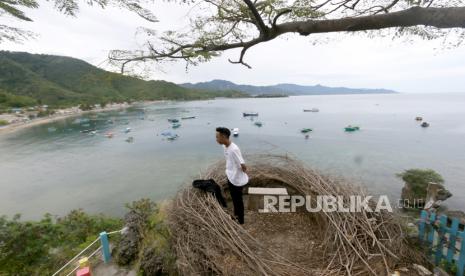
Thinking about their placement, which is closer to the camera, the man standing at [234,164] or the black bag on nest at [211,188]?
the man standing at [234,164]

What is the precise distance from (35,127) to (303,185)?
64.2 metres

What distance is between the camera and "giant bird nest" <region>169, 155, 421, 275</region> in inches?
105

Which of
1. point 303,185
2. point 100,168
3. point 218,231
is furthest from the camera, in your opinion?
point 100,168

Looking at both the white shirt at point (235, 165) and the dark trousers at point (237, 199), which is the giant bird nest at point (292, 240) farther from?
the white shirt at point (235, 165)

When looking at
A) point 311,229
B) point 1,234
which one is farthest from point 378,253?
point 1,234

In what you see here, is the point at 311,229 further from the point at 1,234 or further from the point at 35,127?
the point at 35,127

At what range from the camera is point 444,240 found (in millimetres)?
3205

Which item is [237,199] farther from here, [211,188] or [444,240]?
[444,240]

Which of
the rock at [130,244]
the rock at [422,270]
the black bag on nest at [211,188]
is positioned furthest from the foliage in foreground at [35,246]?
the rock at [422,270]

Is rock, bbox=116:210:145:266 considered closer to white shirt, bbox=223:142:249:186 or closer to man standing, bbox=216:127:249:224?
man standing, bbox=216:127:249:224

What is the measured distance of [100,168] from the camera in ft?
80.1

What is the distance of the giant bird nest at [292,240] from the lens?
268 cm

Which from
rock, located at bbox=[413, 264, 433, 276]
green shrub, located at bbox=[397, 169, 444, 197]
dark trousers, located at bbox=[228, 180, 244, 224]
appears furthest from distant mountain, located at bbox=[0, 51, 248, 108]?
rock, located at bbox=[413, 264, 433, 276]

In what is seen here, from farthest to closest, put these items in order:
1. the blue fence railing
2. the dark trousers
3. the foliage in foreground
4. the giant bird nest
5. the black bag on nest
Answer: the foliage in foreground → the black bag on nest → the dark trousers → the blue fence railing → the giant bird nest
